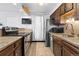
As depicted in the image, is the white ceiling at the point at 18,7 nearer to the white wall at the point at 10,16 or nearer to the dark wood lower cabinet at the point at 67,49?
the white wall at the point at 10,16

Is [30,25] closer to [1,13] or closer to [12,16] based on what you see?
[12,16]

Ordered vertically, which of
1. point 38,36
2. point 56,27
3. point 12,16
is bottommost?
point 38,36

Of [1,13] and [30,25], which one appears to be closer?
[1,13]

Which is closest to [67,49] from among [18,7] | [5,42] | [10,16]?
[5,42]

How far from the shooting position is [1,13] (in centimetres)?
746

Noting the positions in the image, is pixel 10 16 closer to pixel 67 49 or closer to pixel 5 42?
pixel 67 49

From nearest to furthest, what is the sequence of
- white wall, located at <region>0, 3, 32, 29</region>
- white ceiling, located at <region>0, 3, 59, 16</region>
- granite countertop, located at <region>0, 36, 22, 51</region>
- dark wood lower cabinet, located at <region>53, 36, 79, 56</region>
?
granite countertop, located at <region>0, 36, 22, 51</region> → dark wood lower cabinet, located at <region>53, 36, 79, 56</region> → white ceiling, located at <region>0, 3, 59, 16</region> → white wall, located at <region>0, 3, 32, 29</region>

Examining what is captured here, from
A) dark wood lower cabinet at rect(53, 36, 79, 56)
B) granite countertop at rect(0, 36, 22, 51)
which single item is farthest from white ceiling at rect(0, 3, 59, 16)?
dark wood lower cabinet at rect(53, 36, 79, 56)

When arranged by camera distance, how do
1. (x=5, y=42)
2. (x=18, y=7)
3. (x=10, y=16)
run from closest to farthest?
(x=5, y=42)
(x=18, y=7)
(x=10, y=16)

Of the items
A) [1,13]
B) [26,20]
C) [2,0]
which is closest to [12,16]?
[1,13]

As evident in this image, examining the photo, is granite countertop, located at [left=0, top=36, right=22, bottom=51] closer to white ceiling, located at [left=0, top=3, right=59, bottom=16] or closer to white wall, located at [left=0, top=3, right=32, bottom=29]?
white ceiling, located at [left=0, top=3, right=59, bottom=16]

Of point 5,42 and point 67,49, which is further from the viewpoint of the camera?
point 67,49

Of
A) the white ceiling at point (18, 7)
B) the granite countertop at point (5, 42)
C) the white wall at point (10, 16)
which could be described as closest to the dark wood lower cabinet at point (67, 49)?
the granite countertop at point (5, 42)

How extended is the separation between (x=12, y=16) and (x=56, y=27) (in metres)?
2.56
